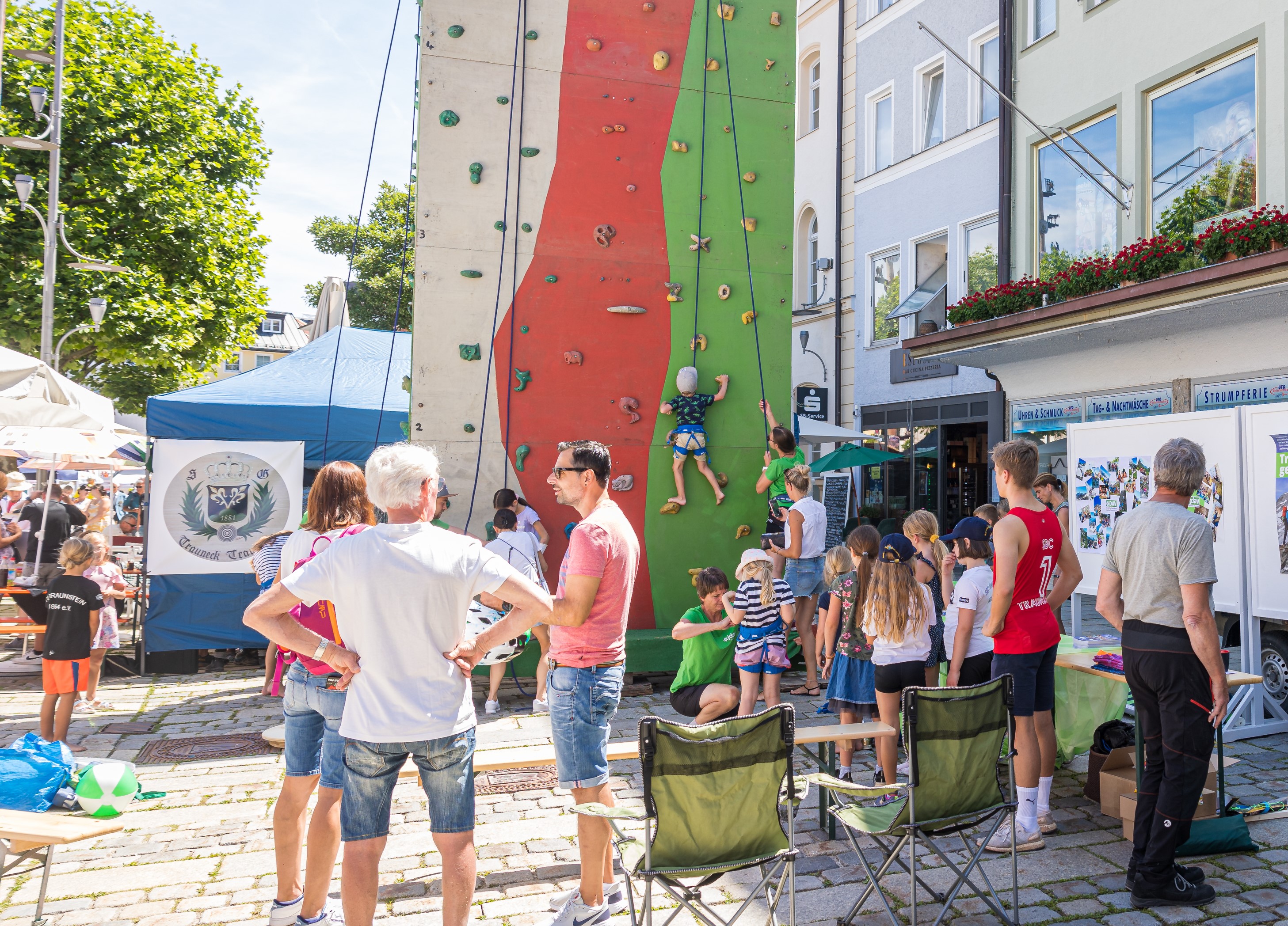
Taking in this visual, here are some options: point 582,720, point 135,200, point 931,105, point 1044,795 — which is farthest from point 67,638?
point 931,105

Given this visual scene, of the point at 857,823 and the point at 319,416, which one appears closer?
the point at 857,823

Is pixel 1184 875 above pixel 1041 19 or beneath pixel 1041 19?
beneath

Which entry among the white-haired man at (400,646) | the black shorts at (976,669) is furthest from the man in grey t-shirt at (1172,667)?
the white-haired man at (400,646)

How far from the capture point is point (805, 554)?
8172 millimetres

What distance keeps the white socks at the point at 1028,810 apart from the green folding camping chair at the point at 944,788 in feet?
2.21

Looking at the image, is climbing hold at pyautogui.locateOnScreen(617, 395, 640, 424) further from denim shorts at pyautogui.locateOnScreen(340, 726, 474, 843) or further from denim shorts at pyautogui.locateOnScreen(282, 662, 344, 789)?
denim shorts at pyautogui.locateOnScreen(340, 726, 474, 843)

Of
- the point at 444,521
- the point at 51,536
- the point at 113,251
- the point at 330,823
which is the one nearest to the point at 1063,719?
the point at 330,823

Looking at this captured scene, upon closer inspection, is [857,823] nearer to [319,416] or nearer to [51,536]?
[319,416]

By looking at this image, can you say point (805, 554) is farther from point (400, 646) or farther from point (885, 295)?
point (885, 295)

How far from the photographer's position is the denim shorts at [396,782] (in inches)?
117

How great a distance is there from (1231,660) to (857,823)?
5932 millimetres

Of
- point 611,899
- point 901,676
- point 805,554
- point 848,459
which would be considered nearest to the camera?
point 611,899

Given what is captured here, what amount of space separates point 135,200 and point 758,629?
1730cm

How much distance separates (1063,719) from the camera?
19.2 feet
